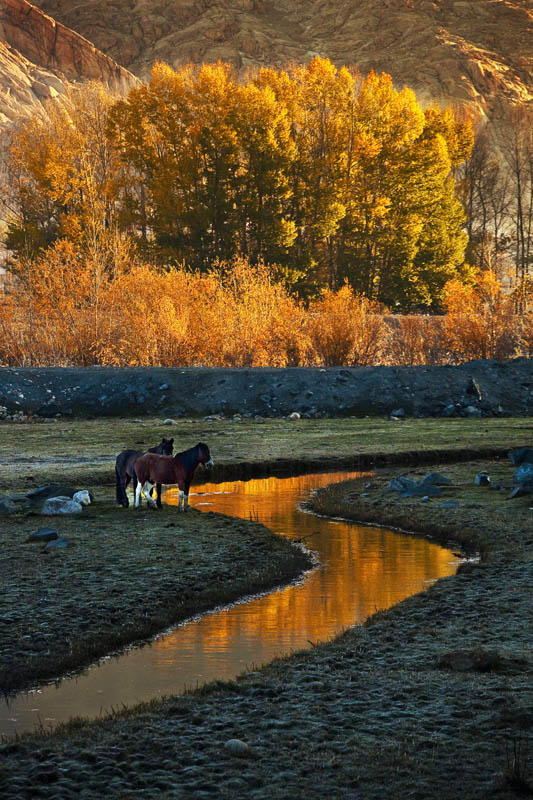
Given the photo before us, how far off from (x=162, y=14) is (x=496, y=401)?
563 feet

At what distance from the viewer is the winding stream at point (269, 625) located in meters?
6.67

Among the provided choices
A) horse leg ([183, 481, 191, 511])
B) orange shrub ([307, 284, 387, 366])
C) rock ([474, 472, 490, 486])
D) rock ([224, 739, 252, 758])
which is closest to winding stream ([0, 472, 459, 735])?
horse leg ([183, 481, 191, 511])

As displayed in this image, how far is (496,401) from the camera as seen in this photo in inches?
1182

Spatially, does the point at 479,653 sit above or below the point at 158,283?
below

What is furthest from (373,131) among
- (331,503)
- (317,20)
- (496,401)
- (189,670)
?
(317,20)

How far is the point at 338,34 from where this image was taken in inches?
6934

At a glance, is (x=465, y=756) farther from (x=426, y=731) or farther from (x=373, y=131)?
(x=373, y=131)

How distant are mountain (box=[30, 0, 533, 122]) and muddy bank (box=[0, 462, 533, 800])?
14172cm

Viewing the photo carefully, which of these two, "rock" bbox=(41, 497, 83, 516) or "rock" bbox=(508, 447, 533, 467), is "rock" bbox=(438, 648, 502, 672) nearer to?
"rock" bbox=(41, 497, 83, 516)

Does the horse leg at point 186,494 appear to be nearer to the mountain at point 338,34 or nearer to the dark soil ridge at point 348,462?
the dark soil ridge at point 348,462

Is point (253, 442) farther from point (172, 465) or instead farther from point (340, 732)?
point (340, 732)

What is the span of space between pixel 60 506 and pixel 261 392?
1592 cm

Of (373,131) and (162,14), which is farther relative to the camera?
(162,14)

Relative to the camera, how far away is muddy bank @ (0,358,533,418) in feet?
93.6
